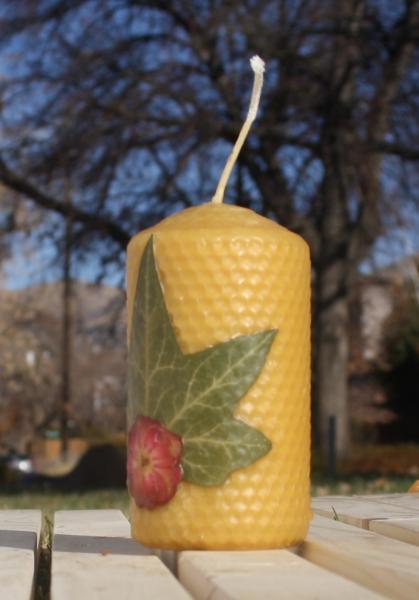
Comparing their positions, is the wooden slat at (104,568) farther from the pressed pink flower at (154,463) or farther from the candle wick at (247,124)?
the candle wick at (247,124)

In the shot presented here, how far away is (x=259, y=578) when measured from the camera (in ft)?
2.45

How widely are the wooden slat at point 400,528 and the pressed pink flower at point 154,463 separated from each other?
0.97 feet

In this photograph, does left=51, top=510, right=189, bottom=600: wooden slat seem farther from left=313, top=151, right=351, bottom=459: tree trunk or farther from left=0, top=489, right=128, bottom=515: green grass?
left=313, top=151, right=351, bottom=459: tree trunk

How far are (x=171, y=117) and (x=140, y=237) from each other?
7354 mm

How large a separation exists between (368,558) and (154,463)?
0.24m

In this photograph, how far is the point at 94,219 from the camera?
28.6 ft

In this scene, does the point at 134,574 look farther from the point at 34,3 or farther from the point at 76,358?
the point at 76,358

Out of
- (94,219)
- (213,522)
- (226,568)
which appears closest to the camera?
(226,568)

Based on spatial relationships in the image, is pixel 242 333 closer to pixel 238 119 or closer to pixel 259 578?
pixel 259 578

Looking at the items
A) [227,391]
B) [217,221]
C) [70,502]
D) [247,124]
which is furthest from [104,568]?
[70,502]

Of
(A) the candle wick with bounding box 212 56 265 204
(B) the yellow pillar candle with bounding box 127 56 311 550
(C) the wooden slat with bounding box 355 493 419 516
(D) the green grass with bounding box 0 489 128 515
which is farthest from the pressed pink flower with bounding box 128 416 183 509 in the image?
(D) the green grass with bounding box 0 489 128 515

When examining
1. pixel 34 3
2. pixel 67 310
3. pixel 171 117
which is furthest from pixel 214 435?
pixel 67 310

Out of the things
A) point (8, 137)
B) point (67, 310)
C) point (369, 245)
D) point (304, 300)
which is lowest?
point (67, 310)

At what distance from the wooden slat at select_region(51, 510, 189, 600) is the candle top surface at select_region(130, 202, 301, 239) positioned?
1.12 feet
